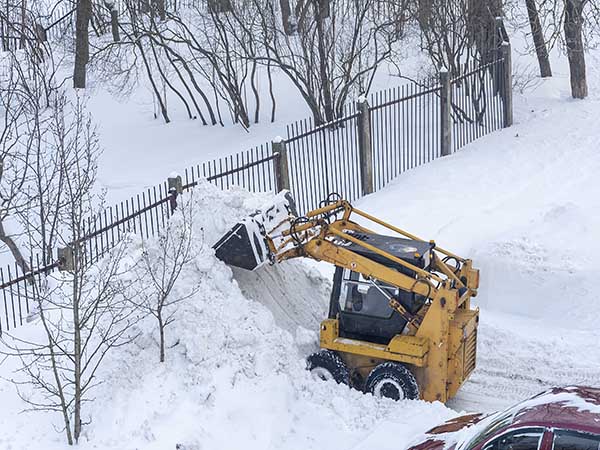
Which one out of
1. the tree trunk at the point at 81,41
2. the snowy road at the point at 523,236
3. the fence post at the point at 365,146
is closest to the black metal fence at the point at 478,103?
the snowy road at the point at 523,236

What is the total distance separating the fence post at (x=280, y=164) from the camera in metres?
15.1

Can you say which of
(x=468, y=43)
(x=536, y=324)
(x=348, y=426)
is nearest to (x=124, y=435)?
(x=348, y=426)

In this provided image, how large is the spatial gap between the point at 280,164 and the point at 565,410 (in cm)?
859

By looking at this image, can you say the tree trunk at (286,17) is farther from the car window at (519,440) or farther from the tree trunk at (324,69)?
the car window at (519,440)

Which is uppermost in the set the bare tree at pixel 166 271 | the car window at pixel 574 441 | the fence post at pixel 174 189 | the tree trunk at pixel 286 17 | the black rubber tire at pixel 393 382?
the tree trunk at pixel 286 17

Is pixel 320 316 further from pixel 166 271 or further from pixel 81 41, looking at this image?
pixel 81 41

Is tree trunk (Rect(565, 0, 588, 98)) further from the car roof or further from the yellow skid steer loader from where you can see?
the car roof

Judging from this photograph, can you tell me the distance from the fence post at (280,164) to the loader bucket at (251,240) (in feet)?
13.7

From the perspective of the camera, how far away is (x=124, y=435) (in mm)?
8922

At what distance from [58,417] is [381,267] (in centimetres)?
369

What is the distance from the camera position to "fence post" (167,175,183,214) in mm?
12867

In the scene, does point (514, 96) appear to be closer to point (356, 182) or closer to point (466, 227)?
point (356, 182)

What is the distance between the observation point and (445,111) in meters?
18.8

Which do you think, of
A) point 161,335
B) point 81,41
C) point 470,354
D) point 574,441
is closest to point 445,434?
point 574,441
